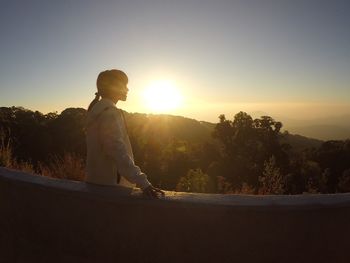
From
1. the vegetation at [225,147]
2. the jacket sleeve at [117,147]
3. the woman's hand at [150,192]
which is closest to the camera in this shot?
the woman's hand at [150,192]

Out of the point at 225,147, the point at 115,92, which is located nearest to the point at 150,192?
the point at 115,92

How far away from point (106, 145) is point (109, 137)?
0.06 meters

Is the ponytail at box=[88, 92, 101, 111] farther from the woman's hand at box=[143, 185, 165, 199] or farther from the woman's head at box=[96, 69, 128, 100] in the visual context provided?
the woman's hand at box=[143, 185, 165, 199]

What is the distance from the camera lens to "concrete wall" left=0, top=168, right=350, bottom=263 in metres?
2.21

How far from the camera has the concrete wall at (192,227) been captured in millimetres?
2215

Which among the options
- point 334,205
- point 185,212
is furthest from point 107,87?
point 334,205

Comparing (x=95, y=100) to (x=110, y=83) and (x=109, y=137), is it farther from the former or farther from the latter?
(x=109, y=137)

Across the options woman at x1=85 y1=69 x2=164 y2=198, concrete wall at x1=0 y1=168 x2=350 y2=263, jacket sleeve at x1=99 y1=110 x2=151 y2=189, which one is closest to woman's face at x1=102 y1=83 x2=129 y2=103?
woman at x1=85 y1=69 x2=164 y2=198

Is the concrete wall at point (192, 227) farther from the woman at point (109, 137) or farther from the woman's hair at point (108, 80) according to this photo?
the woman's hair at point (108, 80)

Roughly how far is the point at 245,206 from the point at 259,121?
149ft

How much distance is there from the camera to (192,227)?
226 centimetres

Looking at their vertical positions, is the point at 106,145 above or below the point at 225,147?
below

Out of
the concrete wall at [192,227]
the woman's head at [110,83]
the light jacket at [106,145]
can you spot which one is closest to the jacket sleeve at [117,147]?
the light jacket at [106,145]

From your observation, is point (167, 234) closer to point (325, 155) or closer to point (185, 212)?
point (185, 212)
